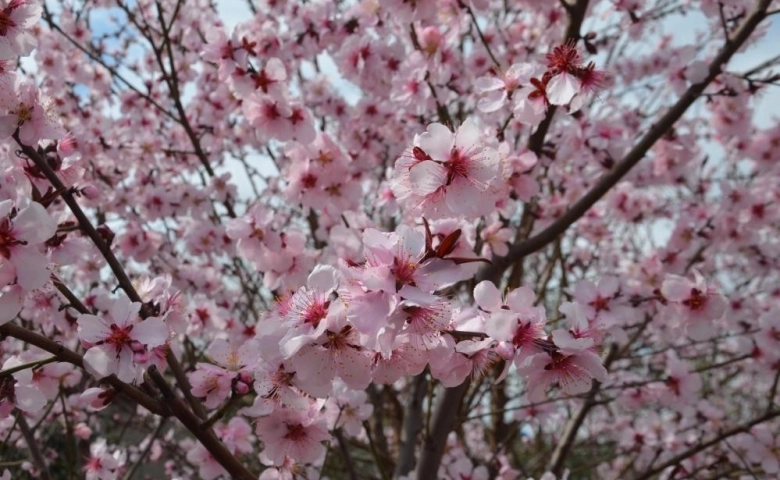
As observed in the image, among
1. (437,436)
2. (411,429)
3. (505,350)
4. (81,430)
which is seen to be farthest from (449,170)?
(81,430)

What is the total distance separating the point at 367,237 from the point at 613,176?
1688mm

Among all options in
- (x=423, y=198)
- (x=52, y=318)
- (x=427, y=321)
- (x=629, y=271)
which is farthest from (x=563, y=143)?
(x=52, y=318)

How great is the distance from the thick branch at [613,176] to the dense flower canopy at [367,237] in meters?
0.01

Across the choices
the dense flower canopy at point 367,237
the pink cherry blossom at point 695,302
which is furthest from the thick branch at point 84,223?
the pink cherry blossom at point 695,302

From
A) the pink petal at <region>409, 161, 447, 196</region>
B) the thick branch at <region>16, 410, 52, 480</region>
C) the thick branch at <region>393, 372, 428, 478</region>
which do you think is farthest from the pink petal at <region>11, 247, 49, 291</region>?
the thick branch at <region>393, 372, 428, 478</region>

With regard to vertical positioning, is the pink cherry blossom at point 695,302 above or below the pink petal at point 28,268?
above

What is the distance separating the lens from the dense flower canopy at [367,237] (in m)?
1.31

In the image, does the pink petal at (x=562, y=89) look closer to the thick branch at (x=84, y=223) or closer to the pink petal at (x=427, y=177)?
the pink petal at (x=427, y=177)

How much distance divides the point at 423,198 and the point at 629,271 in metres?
3.43

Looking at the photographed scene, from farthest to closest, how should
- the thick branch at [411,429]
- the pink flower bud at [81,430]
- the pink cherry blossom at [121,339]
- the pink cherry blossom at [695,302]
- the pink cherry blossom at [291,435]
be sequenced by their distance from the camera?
the pink flower bud at [81,430], the thick branch at [411,429], the pink cherry blossom at [695,302], the pink cherry blossom at [291,435], the pink cherry blossom at [121,339]

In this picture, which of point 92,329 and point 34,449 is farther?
point 34,449

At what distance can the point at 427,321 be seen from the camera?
1.20 meters

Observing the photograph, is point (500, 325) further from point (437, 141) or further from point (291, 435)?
point (291, 435)

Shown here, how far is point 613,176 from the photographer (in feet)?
8.44
